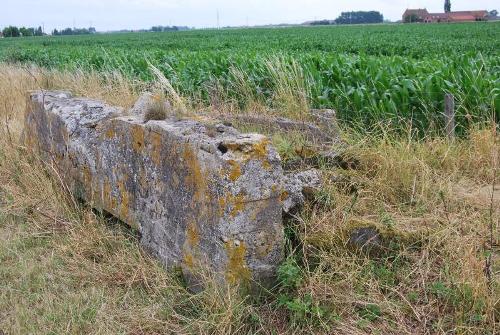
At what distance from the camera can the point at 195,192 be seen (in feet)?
11.7

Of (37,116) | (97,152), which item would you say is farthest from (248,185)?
(37,116)

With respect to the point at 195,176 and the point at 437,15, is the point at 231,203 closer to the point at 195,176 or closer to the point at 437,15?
the point at 195,176

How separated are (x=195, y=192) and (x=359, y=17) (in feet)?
478

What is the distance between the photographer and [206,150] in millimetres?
3521

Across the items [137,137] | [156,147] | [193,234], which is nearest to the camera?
[193,234]

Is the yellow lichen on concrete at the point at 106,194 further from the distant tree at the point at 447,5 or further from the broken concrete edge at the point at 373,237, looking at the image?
the distant tree at the point at 447,5

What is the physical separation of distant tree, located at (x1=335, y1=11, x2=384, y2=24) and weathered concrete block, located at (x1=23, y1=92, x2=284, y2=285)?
5527 inches

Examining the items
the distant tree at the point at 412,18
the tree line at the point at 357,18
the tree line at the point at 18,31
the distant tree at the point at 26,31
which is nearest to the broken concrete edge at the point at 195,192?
the tree line at the point at 18,31

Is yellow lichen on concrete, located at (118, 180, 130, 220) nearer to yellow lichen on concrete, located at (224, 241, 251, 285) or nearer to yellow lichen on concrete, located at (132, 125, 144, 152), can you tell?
yellow lichen on concrete, located at (132, 125, 144, 152)

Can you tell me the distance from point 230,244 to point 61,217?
2.28 meters

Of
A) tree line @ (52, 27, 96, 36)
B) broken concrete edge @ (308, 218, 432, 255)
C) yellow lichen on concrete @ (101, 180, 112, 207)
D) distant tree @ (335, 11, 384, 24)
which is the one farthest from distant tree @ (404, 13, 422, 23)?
broken concrete edge @ (308, 218, 432, 255)

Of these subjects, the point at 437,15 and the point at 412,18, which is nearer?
the point at 437,15

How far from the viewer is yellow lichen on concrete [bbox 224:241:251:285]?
3385 millimetres

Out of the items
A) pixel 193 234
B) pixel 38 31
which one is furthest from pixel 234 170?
pixel 38 31
